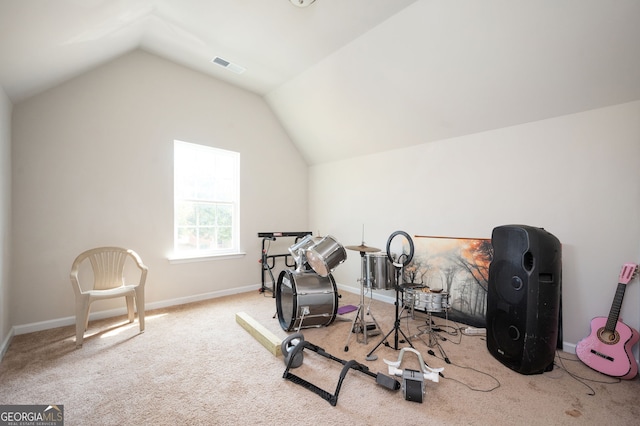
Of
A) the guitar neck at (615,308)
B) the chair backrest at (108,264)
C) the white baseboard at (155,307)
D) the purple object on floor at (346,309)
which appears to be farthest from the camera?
the purple object on floor at (346,309)

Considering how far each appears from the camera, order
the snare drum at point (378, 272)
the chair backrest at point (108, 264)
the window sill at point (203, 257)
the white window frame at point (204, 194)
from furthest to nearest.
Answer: the white window frame at point (204, 194) → the window sill at point (203, 257) → the snare drum at point (378, 272) → the chair backrest at point (108, 264)

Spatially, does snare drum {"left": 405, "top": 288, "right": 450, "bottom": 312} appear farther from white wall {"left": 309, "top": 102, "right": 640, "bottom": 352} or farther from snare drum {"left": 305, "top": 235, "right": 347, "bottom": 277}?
white wall {"left": 309, "top": 102, "right": 640, "bottom": 352}

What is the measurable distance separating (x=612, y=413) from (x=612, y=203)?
1686mm

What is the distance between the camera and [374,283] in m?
3.14

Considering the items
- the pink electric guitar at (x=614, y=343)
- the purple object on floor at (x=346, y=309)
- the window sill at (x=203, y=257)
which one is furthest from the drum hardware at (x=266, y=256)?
the pink electric guitar at (x=614, y=343)

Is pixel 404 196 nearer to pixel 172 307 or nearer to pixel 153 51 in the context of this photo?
pixel 172 307

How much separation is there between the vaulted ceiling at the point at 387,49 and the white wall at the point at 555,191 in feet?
0.63

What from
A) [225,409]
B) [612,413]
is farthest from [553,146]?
[225,409]

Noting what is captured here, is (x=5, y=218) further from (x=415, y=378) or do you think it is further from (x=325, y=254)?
(x=415, y=378)

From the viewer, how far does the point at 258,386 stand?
1.99 meters

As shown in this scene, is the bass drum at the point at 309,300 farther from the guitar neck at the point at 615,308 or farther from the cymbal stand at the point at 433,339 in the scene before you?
the guitar neck at the point at 615,308

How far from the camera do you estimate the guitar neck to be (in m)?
2.21

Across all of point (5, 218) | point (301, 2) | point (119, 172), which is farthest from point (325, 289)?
point (5, 218)

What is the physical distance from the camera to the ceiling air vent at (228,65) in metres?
3.58
